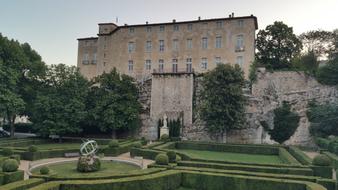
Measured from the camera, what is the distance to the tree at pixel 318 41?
37.7 meters

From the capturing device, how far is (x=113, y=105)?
32844 millimetres

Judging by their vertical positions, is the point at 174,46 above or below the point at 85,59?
above

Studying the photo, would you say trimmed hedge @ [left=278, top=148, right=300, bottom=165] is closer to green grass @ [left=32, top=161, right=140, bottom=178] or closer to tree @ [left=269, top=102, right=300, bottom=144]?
green grass @ [left=32, top=161, right=140, bottom=178]

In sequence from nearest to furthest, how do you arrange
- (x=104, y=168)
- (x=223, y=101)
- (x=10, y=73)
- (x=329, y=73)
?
(x=104, y=168) < (x=10, y=73) < (x=223, y=101) < (x=329, y=73)

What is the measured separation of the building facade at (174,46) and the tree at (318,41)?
24.5 ft

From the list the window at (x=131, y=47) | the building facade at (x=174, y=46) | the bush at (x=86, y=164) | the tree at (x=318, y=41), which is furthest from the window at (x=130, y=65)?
the bush at (x=86, y=164)

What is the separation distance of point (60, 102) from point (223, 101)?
16.6 m

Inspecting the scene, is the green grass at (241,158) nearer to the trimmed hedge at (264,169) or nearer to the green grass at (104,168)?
the trimmed hedge at (264,169)

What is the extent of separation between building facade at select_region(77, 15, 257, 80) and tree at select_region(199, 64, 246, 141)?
5756 millimetres

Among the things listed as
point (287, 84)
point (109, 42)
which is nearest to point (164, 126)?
point (287, 84)

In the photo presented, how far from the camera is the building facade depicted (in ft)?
125

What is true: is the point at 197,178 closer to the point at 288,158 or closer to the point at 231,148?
the point at 288,158

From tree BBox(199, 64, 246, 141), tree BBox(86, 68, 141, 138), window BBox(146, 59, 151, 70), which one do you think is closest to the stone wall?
tree BBox(199, 64, 246, 141)

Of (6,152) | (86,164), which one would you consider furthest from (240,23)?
(6,152)
